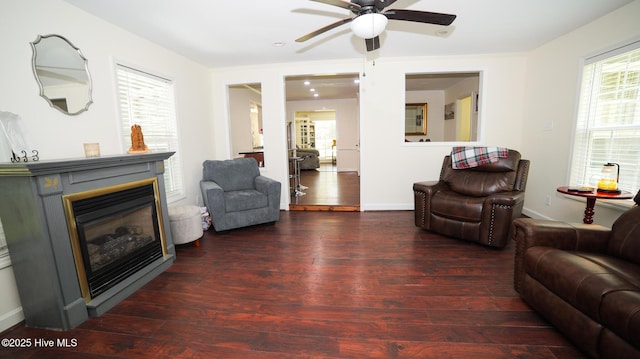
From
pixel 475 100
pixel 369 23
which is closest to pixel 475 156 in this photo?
pixel 369 23

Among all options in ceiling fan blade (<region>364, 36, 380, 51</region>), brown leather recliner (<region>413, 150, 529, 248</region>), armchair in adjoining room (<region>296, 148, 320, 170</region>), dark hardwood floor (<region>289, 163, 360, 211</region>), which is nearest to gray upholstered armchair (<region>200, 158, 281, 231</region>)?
dark hardwood floor (<region>289, 163, 360, 211</region>)

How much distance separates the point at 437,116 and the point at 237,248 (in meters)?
7.00

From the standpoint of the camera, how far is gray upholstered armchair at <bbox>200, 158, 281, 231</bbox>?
10.8 ft

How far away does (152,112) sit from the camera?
10.4 feet

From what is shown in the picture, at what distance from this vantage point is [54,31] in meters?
2.08

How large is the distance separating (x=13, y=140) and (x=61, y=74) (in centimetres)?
73

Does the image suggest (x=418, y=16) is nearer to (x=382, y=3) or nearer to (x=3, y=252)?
(x=382, y=3)

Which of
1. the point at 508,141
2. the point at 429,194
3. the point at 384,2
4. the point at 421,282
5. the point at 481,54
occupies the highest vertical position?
the point at 481,54

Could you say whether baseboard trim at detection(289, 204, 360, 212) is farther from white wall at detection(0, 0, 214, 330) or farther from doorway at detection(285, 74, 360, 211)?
white wall at detection(0, 0, 214, 330)

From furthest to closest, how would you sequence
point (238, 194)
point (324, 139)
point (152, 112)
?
point (324, 139), point (238, 194), point (152, 112)

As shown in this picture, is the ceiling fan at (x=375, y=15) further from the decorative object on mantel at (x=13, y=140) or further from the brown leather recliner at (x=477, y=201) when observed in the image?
the decorative object on mantel at (x=13, y=140)

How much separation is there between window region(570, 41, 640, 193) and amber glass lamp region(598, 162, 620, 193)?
277 mm

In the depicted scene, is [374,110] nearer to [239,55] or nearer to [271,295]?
[239,55]

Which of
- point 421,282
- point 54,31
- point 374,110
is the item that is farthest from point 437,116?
point 54,31
